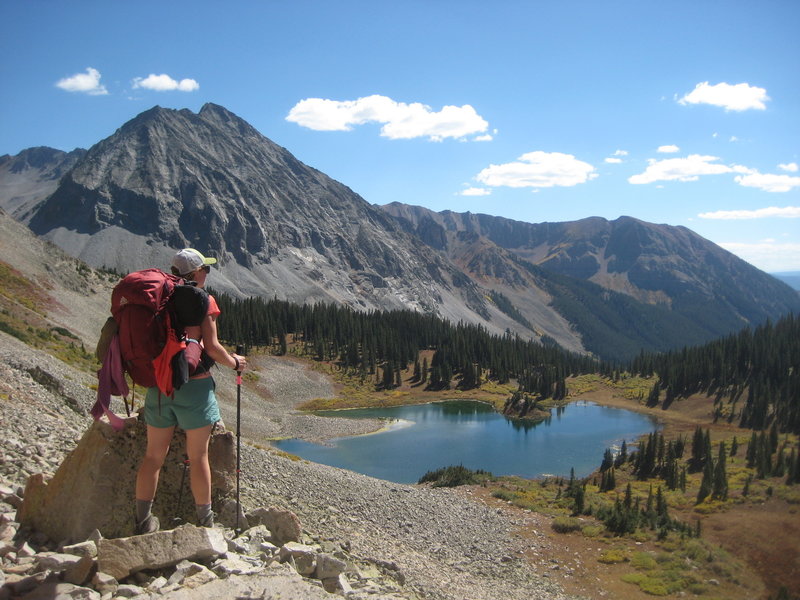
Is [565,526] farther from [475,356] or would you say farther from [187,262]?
[475,356]

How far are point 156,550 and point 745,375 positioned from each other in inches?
5372

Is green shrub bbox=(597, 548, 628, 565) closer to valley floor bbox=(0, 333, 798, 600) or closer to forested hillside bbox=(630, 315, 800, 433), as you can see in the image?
valley floor bbox=(0, 333, 798, 600)

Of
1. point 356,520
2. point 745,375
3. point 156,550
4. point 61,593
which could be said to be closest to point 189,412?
point 156,550

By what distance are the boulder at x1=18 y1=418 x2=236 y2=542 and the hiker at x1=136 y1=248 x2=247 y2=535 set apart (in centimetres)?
60

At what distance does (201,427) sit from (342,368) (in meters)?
102

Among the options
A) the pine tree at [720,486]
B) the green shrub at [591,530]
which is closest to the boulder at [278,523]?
the green shrub at [591,530]

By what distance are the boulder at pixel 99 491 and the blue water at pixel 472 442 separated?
1730 inches

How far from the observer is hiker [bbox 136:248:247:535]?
8.00m

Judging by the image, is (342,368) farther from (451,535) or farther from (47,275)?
(451,535)

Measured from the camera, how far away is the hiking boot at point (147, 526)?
8352 mm

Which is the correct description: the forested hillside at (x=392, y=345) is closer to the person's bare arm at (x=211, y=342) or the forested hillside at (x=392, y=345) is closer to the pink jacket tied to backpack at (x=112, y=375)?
the pink jacket tied to backpack at (x=112, y=375)

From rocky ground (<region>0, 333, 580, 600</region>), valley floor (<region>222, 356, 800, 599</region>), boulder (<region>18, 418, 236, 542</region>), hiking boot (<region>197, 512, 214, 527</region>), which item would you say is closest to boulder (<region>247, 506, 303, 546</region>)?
boulder (<region>18, 418, 236, 542</region>)

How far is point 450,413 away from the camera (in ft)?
310

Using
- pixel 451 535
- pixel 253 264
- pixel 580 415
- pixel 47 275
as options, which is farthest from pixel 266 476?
pixel 253 264
